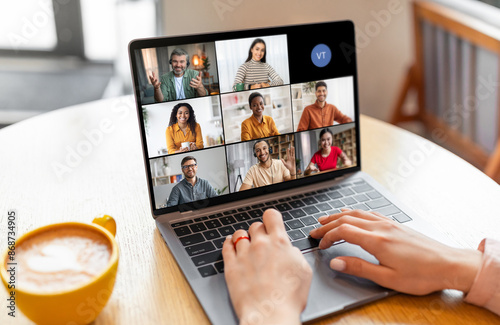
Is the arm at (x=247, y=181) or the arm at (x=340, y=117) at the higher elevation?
the arm at (x=340, y=117)

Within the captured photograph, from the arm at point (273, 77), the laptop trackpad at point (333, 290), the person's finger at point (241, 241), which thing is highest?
the arm at point (273, 77)

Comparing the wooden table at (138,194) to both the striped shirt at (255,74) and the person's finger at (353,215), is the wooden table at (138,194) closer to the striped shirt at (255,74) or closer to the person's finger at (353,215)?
the person's finger at (353,215)

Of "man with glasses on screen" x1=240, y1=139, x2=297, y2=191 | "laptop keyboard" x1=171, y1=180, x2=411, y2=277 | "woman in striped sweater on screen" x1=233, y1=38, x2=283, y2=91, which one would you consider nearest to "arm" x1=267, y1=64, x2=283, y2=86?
"woman in striped sweater on screen" x1=233, y1=38, x2=283, y2=91

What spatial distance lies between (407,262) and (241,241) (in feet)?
0.74

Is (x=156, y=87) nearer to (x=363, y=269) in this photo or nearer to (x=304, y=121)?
(x=304, y=121)

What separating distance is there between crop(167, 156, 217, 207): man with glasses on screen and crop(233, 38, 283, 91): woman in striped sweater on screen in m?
0.15

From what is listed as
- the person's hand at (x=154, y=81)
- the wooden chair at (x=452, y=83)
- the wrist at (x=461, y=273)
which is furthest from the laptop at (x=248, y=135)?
the wooden chair at (x=452, y=83)

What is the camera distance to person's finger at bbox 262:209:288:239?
27.5 inches

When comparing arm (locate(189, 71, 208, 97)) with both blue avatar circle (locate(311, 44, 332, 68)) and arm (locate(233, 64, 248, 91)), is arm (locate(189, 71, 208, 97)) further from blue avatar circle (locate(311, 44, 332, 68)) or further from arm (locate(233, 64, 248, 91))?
blue avatar circle (locate(311, 44, 332, 68))

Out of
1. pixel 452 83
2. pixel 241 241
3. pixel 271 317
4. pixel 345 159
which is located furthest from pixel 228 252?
pixel 452 83

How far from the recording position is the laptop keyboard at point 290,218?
74cm

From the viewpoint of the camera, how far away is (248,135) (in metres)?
0.85

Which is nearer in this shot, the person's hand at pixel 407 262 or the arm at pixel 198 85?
the person's hand at pixel 407 262

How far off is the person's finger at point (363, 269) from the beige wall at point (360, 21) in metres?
1.50
